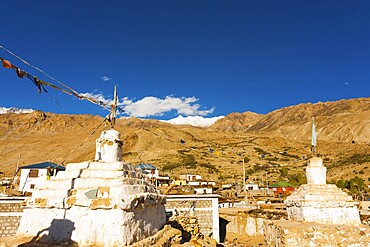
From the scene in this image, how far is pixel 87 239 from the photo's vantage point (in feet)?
20.1

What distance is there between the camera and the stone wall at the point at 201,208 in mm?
19234

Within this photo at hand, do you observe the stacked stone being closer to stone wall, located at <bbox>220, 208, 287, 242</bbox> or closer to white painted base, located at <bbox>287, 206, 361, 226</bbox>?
stone wall, located at <bbox>220, 208, 287, 242</bbox>

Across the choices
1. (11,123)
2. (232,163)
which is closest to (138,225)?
(232,163)

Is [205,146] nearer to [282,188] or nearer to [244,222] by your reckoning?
[282,188]

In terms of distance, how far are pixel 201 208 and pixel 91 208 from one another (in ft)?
47.4

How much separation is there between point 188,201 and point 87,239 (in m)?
13.9

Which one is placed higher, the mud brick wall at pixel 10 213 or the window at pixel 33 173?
the window at pixel 33 173

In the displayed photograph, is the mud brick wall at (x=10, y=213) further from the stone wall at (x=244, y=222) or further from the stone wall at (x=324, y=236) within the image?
the stone wall at (x=324, y=236)

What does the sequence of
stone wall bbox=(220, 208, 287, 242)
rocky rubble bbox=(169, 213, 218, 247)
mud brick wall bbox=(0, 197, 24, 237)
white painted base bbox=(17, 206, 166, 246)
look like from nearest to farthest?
1. white painted base bbox=(17, 206, 166, 246)
2. rocky rubble bbox=(169, 213, 218, 247)
3. mud brick wall bbox=(0, 197, 24, 237)
4. stone wall bbox=(220, 208, 287, 242)

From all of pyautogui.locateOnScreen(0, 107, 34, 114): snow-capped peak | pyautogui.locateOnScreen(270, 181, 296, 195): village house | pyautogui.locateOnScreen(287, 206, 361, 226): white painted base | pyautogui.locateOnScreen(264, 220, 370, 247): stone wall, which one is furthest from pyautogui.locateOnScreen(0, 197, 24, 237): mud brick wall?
pyautogui.locateOnScreen(0, 107, 34, 114): snow-capped peak

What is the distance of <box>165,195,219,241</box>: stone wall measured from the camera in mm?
19234

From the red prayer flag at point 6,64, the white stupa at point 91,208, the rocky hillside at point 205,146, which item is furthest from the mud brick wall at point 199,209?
the red prayer flag at point 6,64

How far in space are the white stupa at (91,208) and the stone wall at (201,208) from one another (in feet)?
39.1

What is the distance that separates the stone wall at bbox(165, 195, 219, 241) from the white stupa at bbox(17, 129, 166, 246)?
470 inches
